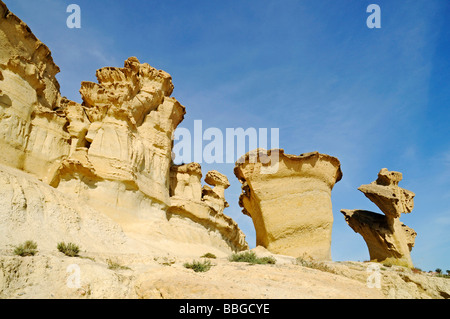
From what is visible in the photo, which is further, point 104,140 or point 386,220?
point 386,220

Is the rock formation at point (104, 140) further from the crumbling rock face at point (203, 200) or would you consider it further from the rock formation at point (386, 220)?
the rock formation at point (386, 220)

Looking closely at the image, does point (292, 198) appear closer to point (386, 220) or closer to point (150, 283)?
point (386, 220)

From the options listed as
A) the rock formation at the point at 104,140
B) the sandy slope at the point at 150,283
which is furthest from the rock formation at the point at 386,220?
the sandy slope at the point at 150,283

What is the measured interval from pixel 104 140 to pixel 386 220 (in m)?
18.8

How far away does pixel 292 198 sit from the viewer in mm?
20406

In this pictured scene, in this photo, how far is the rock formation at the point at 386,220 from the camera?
834 inches

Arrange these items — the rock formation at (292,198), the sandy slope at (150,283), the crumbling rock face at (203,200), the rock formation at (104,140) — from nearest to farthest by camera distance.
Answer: the sandy slope at (150,283)
the rock formation at (104,140)
the rock formation at (292,198)
the crumbling rock face at (203,200)

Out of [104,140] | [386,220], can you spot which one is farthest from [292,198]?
[104,140]

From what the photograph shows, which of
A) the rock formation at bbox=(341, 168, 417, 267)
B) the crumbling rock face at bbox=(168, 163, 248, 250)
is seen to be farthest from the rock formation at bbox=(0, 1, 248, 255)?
the rock formation at bbox=(341, 168, 417, 267)

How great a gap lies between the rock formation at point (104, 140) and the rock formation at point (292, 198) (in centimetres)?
415

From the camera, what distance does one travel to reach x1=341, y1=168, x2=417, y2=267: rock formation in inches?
834

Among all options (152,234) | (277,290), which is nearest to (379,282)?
(277,290)

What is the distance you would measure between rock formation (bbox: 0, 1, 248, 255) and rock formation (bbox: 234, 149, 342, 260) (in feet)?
13.6

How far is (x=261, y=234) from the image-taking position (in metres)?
21.7
